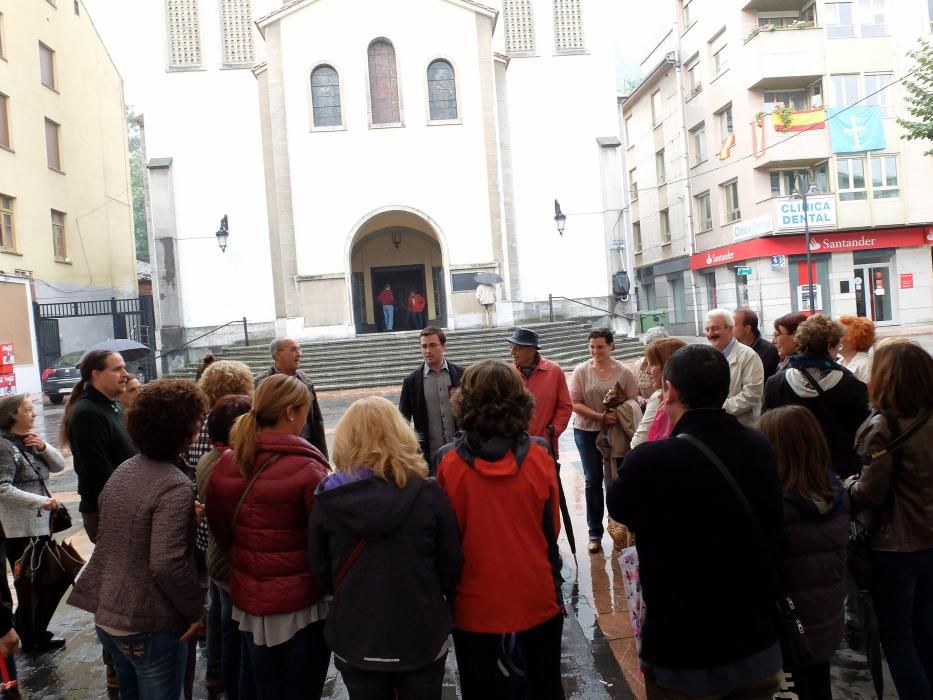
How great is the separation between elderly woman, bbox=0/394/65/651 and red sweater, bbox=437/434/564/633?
298 cm

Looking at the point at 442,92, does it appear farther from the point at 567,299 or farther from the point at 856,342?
the point at 856,342

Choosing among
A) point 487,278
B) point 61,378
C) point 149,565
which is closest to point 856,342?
point 149,565

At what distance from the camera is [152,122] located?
24.2 metres

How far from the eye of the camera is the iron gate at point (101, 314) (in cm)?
2385

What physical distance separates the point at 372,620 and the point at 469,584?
0.39 m

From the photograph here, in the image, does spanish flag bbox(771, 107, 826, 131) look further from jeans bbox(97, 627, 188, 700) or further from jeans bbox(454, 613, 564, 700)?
jeans bbox(97, 627, 188, 700)

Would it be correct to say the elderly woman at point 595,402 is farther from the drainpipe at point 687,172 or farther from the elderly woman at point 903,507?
the drainpipe at point 687,172

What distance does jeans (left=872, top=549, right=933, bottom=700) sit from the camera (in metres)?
3.18

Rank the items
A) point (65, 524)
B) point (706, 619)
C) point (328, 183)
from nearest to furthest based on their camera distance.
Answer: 1. point (706, 619)
2. point (65, 524)
3. point (328, 183)

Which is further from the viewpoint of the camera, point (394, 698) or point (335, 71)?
point (335, 71)

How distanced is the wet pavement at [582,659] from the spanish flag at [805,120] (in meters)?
25.5

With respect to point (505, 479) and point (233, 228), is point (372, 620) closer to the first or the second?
point (505, 479)

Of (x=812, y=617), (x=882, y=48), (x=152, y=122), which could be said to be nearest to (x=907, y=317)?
(x=882, y=48)

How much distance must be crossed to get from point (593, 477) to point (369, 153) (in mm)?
19128
